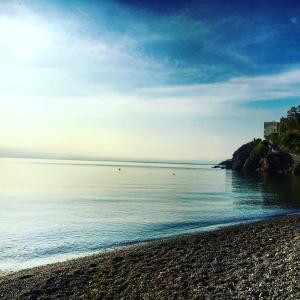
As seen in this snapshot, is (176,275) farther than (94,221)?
No

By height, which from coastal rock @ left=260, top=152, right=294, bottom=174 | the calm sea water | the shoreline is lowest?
the calm sea water

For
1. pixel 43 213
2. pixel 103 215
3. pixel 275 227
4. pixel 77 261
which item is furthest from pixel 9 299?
pixel 43 213

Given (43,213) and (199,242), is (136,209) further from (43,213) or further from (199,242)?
(199,242)

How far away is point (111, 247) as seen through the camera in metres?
33.8

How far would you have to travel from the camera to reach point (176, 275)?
2008 centimetres

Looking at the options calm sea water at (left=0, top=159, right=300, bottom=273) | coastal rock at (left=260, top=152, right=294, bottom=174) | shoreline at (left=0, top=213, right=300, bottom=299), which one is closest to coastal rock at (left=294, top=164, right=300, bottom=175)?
coastal rock at (left=260, top=152, right=294, bottom=174)

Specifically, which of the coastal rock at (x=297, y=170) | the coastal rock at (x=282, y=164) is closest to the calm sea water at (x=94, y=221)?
the coastal rock at (x=297, y=170)

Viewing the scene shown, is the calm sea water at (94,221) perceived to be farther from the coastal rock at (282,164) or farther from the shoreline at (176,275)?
the coastal rock at (282,164)

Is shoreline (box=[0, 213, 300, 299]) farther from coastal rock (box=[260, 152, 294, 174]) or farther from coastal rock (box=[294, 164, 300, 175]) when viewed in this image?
coastal rock (box=[260, 152, 294, 174])

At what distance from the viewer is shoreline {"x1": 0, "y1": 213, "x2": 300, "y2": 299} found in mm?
17406

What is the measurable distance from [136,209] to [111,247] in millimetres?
24162

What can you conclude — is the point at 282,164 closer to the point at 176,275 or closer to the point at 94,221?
the point at 94,221

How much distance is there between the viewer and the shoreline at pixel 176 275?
17.4 m

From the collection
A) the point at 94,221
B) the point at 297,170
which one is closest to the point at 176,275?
the point at 94,221
